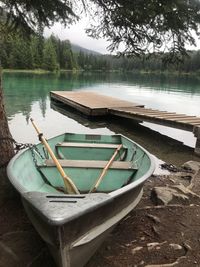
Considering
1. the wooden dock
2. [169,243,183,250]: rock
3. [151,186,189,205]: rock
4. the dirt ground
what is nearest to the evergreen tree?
the wooden dock

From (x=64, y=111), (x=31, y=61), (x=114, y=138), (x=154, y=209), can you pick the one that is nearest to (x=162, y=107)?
(x=64, y=111)

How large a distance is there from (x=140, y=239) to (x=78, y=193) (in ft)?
3.24

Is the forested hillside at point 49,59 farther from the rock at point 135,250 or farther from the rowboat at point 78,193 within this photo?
the rock at point 135,250

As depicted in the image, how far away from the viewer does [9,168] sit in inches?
138

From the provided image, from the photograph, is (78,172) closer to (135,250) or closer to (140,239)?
(140,239)

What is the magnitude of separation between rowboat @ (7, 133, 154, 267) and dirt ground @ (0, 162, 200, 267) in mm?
343

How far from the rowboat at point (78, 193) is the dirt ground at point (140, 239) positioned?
13.5 inches

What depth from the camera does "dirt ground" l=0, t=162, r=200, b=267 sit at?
3184mm

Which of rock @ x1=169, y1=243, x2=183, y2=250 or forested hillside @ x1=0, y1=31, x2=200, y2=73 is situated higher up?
forested hillside @ x1=0, y1=31, x2=200, y2=73

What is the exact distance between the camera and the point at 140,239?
3.59 metres

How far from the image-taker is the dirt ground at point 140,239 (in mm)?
3184

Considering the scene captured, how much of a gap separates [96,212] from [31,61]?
2781 inches

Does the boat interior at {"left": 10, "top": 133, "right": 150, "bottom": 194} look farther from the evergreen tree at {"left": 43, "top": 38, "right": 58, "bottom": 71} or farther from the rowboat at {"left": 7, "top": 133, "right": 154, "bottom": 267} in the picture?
the evergreen tree at {"left": 43, "top": 38, "right": 58, "bottom": 71}

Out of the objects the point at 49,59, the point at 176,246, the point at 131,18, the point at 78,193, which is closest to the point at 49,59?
the point at 49,59
